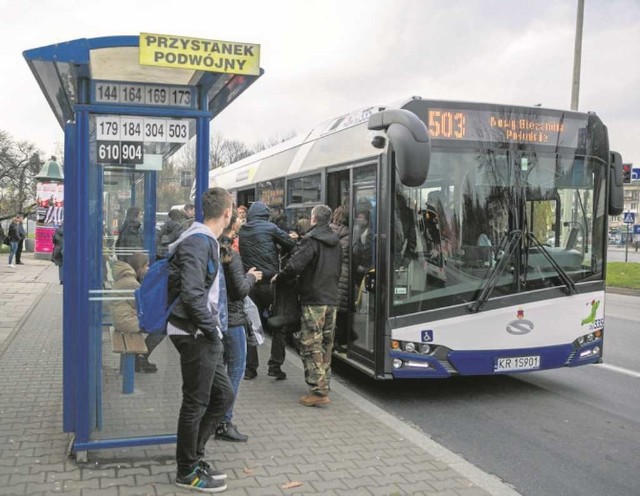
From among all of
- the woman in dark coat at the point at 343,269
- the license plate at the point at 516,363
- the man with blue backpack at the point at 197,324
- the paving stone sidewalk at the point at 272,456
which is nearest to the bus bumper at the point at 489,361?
the license plate at the point at 516,363

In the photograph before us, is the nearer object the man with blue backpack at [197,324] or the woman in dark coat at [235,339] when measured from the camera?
the man with blue backpack at [197,324]

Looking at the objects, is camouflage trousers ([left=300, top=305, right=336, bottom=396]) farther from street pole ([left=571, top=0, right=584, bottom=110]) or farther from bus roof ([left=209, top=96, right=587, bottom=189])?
street pole ([left=571, top=0, right=584, bottom=110])

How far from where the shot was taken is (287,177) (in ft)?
31.3

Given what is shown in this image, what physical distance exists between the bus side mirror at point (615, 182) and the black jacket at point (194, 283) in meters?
4.73

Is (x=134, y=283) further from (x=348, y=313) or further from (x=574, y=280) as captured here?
(x=574, y=280)

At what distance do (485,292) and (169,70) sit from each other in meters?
3.55

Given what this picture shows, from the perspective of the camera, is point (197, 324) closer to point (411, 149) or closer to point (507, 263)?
point (411, 149)

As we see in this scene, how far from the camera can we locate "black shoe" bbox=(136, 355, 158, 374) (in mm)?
4867

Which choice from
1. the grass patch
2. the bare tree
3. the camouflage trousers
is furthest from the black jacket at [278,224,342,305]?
the bare tree

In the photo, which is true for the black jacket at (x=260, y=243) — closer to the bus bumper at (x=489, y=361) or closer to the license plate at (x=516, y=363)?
the bus bumper at (x=489, y=361)

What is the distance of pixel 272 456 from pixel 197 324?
4.72ft

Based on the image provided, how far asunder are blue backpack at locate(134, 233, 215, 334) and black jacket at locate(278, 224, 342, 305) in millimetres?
2271

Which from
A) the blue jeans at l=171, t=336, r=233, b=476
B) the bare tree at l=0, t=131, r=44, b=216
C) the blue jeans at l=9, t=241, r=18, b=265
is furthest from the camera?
the bare tree at l=0, t=131, r=44, b=216

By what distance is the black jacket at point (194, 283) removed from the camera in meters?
3.70
